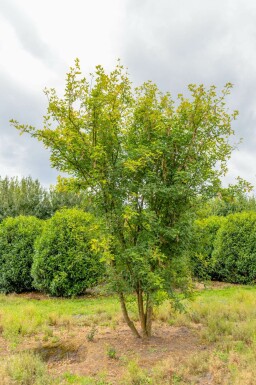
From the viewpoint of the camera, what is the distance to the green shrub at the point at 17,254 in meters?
11.1

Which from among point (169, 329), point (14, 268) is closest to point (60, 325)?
point (169, 329)

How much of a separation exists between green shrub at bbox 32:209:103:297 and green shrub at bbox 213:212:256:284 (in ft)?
13.5

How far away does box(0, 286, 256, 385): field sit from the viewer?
411 cm

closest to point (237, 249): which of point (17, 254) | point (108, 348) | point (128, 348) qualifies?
point (17, 254)

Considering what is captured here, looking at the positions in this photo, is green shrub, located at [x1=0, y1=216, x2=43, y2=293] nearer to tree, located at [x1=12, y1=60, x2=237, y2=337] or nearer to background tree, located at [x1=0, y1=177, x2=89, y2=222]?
tree, located at [x1=12, y1=60, x2=237, y2=337]

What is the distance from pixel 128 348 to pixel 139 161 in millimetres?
2600

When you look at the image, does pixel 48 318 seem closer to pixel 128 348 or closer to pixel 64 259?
pixel 128 348

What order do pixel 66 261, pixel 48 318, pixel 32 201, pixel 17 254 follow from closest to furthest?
1. pixel 48 318
2. pixel 66 261
3. pixel 17 254
4. pixel 32 201

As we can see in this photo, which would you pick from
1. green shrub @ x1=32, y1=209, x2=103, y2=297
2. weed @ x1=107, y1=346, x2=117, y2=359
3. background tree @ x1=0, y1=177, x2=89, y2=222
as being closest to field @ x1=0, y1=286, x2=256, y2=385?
weed @ x1=107, y1=346, x2=117, y2=359

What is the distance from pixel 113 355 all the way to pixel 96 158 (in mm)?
2548

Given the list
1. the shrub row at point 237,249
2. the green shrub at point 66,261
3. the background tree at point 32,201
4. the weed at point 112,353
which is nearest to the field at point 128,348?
the weed at point 112,353

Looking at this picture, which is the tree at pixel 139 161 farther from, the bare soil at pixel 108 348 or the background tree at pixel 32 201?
the background tree at pixel 32 201

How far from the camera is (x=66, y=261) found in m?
9.82

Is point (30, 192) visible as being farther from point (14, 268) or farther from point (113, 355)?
point (113, 355)
